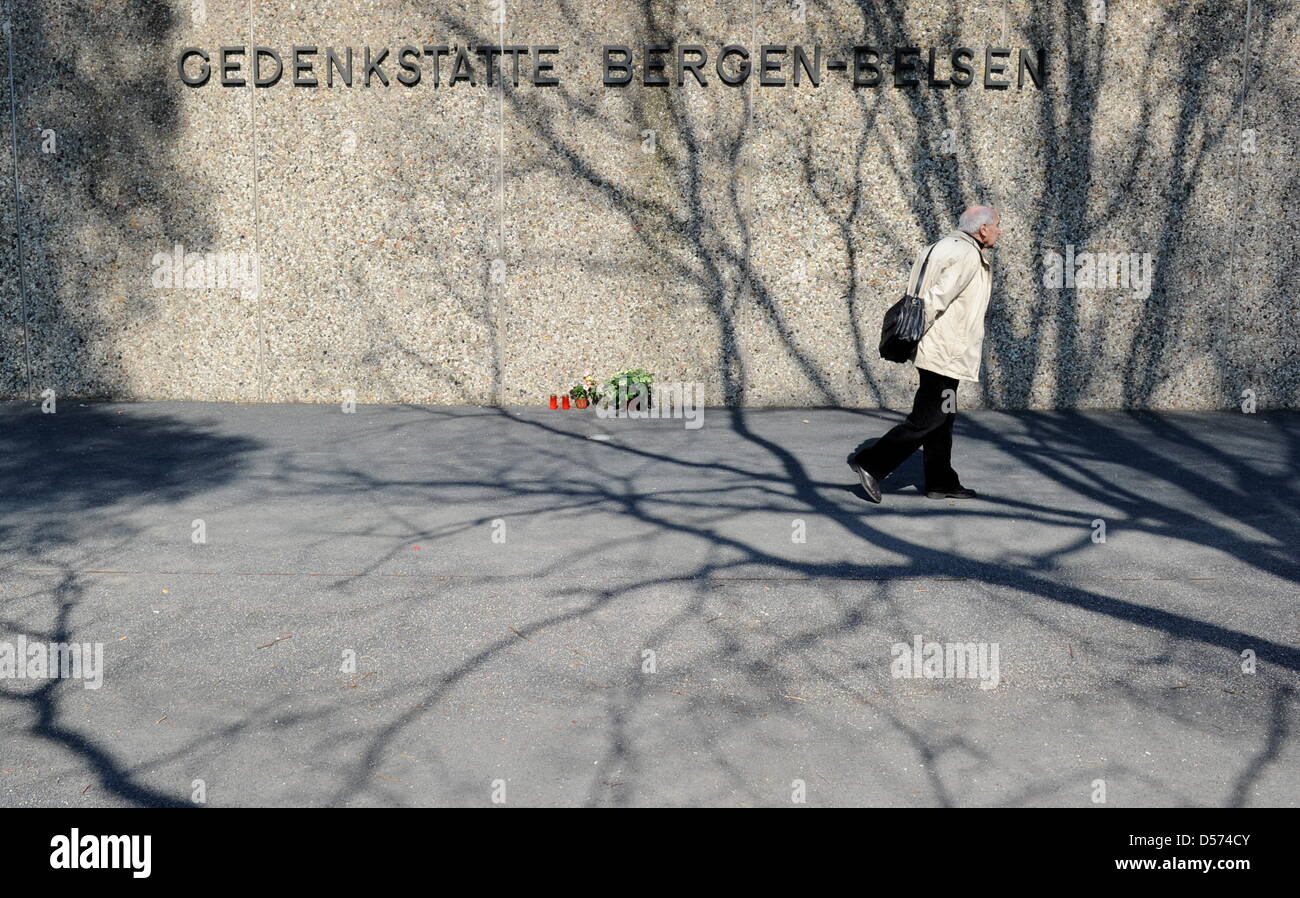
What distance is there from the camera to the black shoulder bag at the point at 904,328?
23.6 ft

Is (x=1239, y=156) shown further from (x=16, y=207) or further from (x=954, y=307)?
(x=16, y=207)

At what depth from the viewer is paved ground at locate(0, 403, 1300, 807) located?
4.05 metres

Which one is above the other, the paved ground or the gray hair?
the gray hair

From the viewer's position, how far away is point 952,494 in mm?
7629

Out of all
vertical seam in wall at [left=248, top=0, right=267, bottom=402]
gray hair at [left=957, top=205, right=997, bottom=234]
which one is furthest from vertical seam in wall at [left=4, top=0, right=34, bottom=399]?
gray hair at [left=957, top=205, right=997, bottom=234]

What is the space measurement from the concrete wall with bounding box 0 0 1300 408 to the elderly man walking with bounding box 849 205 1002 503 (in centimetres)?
332

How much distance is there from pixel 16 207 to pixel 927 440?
807 cm

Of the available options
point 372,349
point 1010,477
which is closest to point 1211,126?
point 1010,477

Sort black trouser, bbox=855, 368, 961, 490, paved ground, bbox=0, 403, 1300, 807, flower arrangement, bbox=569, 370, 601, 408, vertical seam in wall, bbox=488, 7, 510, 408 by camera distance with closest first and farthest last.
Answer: paved ground, bbox=0, 403, 1300, 807, black trouser, bbox=855, 368, 961, 490, vertical seam in wall, bbox=488, 7, 510, 408, flower arrangement, bbox=569, 370, 601, 408

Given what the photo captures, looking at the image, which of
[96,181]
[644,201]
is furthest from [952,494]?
[96,181]

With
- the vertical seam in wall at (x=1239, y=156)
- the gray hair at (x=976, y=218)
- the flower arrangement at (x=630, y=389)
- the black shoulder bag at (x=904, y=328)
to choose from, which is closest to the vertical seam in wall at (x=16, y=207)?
the flower arrangement at (x=630, y=389)

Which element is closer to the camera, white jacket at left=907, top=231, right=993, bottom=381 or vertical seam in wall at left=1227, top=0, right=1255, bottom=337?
white jacket at left=907, top=231, right=993, bottom=381

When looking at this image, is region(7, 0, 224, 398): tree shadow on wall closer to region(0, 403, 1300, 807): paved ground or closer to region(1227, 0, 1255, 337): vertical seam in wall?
region(0, 403, 1300, 807): paved ground
